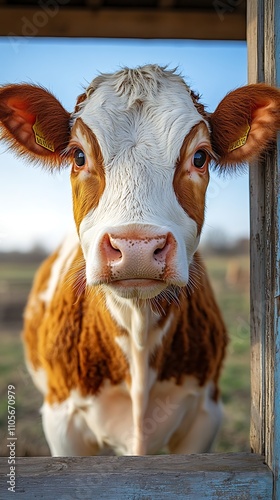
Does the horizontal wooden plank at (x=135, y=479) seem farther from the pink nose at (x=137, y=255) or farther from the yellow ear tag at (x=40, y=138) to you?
the yellow ear tag at (x=40, y=138)

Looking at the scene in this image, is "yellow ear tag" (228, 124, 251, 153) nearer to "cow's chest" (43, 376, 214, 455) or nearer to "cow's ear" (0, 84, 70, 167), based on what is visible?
"cow's ear" (0, 84, 70, 167)

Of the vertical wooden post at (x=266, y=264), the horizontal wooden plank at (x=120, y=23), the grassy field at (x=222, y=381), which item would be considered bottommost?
the grassy field at (x=222, y=381)

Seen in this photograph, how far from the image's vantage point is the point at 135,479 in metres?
2.60

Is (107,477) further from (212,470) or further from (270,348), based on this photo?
(270,348)

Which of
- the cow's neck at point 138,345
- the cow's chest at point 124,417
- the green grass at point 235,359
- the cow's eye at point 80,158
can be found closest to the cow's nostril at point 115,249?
the cow's eye at point 80,158

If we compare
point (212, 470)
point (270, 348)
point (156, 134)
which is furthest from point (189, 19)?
point (212, 470)

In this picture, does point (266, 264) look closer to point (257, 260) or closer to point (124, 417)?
point (257, 260)

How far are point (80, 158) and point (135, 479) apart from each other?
59.9 inches

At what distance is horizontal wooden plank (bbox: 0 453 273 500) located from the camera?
8.41 feet

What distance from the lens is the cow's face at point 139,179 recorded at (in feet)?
8.75

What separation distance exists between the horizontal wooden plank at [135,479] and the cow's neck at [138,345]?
1.06 metres

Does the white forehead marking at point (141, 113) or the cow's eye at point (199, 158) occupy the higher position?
the white forehead marking at point (141, 113)

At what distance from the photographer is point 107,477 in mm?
2598

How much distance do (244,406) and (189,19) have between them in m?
4.77
